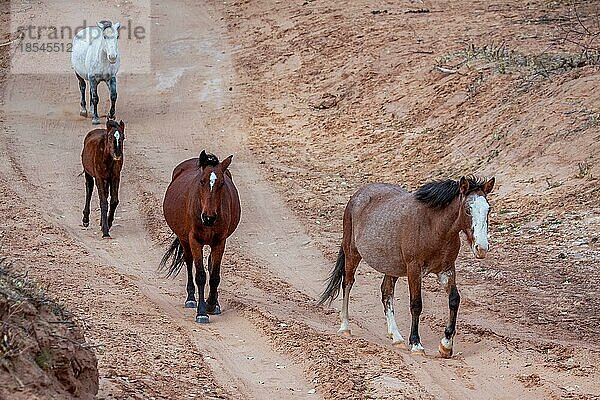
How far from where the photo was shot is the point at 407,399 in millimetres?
8125

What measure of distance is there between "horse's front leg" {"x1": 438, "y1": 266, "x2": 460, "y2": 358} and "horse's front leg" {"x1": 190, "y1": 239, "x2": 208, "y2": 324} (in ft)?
8.03

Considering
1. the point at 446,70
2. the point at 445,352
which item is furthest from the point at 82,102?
the point at 445,352

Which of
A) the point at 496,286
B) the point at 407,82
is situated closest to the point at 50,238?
the point at 496,286

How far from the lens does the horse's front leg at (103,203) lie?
14320 mm

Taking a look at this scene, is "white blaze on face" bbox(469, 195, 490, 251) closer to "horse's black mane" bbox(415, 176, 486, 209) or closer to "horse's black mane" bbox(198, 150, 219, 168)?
"horse's black mane" bbox(415, 176, 486, 209)

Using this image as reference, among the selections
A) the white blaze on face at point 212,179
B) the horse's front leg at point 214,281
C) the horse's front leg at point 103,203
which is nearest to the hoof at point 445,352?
the horse's front leg at point 214,281

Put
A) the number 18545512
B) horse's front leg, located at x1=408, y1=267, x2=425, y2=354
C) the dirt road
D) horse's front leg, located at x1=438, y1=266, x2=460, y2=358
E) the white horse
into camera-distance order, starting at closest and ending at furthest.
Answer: the dirt road
horse's front leg, located at x1=438, y1=266, x2=460, y2=358
horse's front leg, located at x1=408, y1=267, x2=425, y2=354
the white horse
the number 18545512

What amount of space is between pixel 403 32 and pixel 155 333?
1592 cm

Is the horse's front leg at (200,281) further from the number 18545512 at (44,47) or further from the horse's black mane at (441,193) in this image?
the number 18545512 at (44,47)

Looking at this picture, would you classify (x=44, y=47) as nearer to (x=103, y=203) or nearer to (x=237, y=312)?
(x=103, y=203)

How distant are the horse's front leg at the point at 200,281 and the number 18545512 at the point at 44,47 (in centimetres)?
1912

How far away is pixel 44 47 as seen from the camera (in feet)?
95.9

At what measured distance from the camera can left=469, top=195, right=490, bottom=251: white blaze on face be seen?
8.84 meters

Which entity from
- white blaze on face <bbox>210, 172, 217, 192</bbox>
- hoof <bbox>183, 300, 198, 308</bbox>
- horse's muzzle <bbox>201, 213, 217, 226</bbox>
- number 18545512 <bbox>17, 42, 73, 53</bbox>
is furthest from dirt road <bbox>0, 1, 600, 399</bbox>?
number 18545512 <bbox>17, 42, 73, 53</bbox>
